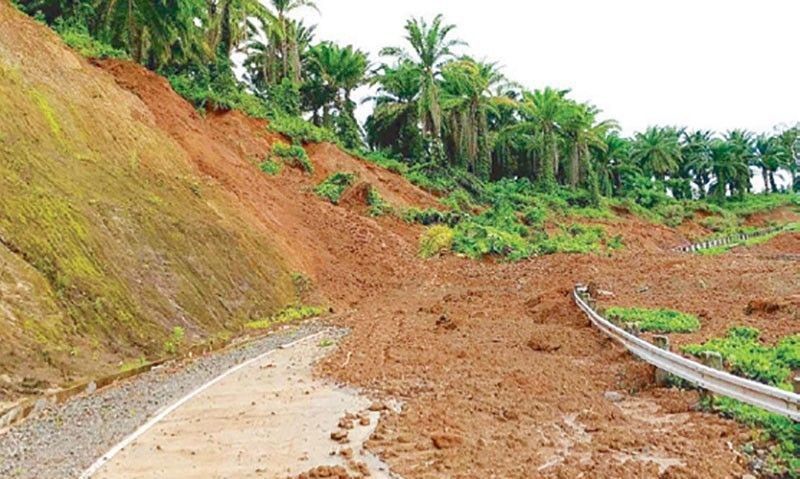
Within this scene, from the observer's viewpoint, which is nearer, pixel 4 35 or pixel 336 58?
pixel 4 35

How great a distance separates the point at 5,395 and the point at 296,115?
105 ft

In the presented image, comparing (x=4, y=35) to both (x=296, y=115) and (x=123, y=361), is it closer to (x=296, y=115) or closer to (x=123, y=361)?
(x=123, y=361)

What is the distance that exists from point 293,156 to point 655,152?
4894 centimetres

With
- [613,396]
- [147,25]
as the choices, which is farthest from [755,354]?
[147,25]

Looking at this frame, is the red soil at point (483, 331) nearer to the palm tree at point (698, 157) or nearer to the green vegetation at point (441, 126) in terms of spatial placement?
the green vegetation at point (441, 126)

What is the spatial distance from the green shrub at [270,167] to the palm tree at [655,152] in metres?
49.5

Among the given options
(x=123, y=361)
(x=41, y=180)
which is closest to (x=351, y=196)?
(x=41, y=180)

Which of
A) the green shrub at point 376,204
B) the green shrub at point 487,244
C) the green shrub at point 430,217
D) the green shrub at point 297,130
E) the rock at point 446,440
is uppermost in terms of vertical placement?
the green shrub at point 297,130

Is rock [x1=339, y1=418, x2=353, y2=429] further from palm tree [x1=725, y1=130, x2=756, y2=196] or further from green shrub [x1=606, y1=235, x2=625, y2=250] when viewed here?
palm tree [x1=725, y1=130, x2=756, y2=196]

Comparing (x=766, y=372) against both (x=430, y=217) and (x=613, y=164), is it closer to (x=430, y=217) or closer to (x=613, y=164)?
(x=430, y=217)

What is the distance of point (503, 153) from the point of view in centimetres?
5903

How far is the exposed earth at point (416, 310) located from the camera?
6680 mm

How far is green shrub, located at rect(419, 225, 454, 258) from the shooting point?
97.8ft

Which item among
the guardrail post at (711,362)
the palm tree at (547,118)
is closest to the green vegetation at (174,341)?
the guardrail post at (711,362)
